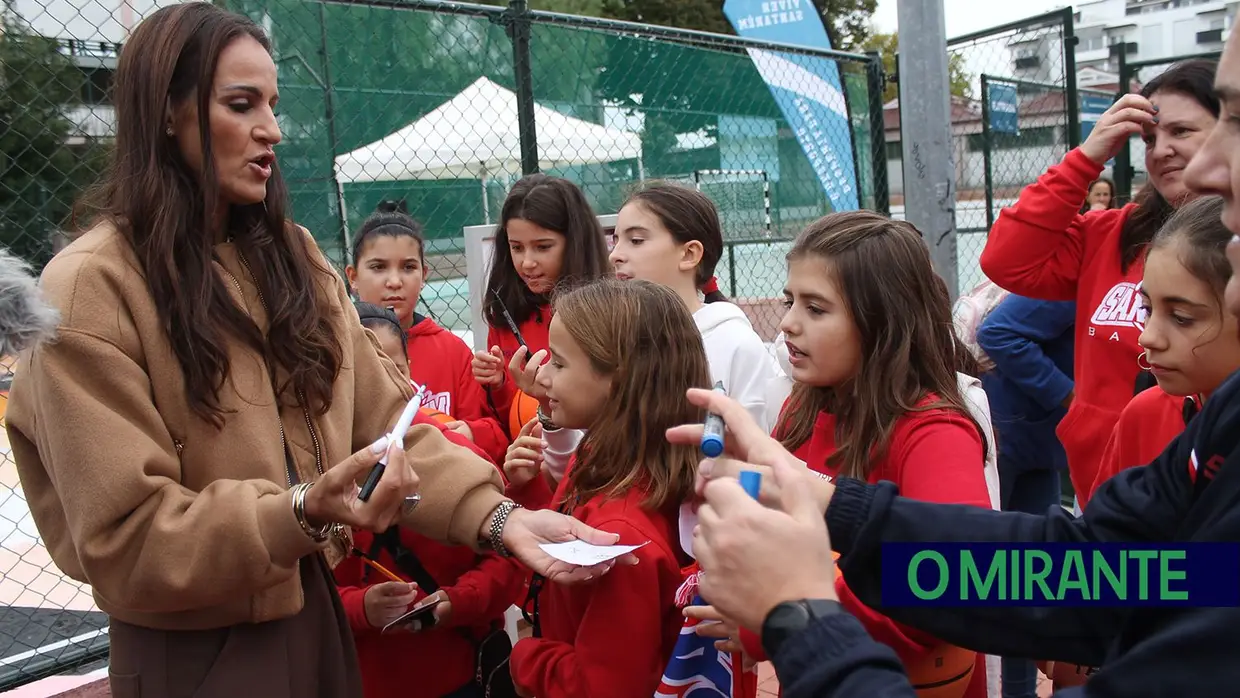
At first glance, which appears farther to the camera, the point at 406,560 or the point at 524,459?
the point at 524,459

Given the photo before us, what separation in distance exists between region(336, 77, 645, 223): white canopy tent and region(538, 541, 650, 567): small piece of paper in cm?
387

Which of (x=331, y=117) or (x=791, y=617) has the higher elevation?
(x=331, y=117)

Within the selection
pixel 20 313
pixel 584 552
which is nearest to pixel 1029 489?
pixel 584 552

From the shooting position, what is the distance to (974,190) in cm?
790

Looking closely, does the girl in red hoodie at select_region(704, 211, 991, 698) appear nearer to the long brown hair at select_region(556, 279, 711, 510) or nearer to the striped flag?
the long brown hair at select_region(556, 279, 711, 510)

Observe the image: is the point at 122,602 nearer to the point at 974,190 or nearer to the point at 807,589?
the point at 807,589

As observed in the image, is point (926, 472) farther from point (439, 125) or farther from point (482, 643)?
point (439, 125)

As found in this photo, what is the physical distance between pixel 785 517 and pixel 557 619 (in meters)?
1.16

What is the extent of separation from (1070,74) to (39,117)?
554 centimetres

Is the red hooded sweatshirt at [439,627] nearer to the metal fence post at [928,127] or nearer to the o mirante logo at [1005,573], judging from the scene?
the o mirante logo at [1005,573]

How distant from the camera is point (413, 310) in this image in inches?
142

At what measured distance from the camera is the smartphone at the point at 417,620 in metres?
2.24

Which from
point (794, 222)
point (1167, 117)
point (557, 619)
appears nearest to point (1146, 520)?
point (557, 619)

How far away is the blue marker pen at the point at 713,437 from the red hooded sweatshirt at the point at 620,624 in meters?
0.56
